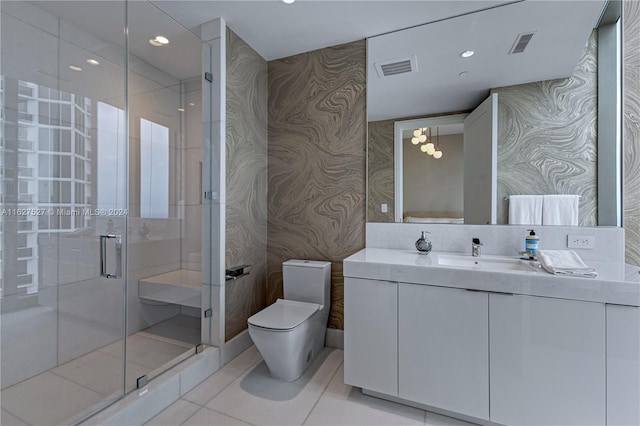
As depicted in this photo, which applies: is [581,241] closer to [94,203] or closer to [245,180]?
[245,180]

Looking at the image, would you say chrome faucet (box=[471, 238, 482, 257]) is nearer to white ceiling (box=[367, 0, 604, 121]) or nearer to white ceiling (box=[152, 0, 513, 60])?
white ceiling (box=[367, 0, 604, 121])

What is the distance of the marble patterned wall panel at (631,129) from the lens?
166cm

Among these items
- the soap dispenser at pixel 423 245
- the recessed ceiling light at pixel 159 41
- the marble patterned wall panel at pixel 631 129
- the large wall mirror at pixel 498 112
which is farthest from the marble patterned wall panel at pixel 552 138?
the recessed ceiling light at pixel 159 41

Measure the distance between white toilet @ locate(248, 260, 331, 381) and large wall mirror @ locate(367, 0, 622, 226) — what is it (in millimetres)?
695

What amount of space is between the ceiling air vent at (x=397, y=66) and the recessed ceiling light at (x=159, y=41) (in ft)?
5.21

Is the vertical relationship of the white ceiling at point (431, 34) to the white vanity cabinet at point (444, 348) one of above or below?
above

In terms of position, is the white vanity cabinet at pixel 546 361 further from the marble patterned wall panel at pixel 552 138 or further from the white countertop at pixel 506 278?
the marble patterned wall panel at pixel 552 138

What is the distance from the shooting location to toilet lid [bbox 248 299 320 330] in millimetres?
1801

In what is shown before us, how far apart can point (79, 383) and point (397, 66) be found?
Answer: 2.94 metres

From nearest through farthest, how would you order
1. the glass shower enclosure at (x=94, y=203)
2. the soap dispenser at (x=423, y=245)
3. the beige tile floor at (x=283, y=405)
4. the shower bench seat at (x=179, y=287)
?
the glass shower enclosure at (x=94, y=203) → the beige tile floor at (x=283, y=405) → the soap dispenser at (x=423, y=245) → the shower bench seat at (x=179, y=287)

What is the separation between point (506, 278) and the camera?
4.66 feet

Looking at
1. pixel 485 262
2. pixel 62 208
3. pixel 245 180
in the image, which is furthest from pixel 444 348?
pixel 62 208

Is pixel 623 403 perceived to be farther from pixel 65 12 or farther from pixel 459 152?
pixel 65 12

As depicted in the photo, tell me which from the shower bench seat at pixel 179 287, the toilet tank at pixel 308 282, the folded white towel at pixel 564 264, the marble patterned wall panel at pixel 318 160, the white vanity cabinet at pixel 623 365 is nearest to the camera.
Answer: the white vanity cabinet at pixel 623 365
